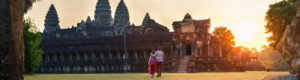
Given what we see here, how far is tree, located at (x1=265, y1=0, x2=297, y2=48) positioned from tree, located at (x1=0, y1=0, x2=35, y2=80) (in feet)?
107

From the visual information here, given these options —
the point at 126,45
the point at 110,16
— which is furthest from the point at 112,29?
the point at 126,45

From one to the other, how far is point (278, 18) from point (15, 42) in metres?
34.1

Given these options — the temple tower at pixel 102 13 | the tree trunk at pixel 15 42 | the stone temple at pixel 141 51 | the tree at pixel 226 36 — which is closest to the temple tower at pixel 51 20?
the temple tower at pixel 102 13

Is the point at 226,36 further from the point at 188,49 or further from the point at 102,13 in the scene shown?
the point at 102,13

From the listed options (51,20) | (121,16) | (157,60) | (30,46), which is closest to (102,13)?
(121,16)

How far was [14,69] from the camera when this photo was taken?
26.7 ft

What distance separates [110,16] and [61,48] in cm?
4279

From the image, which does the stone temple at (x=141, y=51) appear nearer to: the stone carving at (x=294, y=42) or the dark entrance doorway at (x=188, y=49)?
the dark entrance doorway at (x=188, y=49)

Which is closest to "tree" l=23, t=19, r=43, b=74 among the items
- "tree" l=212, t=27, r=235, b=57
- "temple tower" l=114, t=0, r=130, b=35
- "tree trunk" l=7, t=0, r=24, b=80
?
"tree trunk" l=7, t=0, r=24, b=80

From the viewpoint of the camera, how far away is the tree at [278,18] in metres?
37.9

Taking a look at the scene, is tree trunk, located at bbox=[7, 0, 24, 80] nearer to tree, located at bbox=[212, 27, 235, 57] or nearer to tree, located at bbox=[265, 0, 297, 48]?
tree, located at bbox=[265, 0, 297, 48]

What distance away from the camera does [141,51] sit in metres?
60.2

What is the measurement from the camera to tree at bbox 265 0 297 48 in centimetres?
3794

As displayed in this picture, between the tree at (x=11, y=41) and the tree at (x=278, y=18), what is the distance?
32.6 meters
